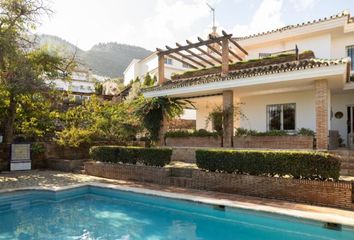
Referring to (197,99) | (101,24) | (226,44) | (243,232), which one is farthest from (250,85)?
(101,24)

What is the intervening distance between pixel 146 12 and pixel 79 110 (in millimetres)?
9097

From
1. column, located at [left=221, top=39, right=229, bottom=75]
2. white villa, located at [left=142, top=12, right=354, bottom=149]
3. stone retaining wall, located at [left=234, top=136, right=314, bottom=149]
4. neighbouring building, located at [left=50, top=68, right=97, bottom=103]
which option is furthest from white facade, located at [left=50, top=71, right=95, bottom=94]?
stone retaining wall, located at [left=234, top=136, right=314, bottom=149]

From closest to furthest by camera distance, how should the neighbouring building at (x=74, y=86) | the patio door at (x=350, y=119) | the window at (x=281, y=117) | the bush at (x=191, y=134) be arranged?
the bush at (x=191, y=134)
the window at (x=281, y=117)
the patio door at (x=350, y=119)
the neighbouring building at (x=74, y=86)

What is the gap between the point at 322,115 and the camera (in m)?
15.2

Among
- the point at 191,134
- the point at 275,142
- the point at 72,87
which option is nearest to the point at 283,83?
the point at 275,142

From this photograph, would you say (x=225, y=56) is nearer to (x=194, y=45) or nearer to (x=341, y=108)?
(x=194, y=45)

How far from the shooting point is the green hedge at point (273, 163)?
10.3 m

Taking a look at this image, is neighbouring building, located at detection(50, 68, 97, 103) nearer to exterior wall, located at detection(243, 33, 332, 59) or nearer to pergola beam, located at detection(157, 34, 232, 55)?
pergola beam, located at detection(157, 34, 232, 55)

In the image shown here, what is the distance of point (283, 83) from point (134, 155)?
9.02 m

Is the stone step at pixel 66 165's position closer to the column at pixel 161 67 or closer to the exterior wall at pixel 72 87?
the exterior wall at pixel 72 87

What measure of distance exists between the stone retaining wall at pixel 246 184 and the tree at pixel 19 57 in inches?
262

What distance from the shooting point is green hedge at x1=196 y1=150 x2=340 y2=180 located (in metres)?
10.3

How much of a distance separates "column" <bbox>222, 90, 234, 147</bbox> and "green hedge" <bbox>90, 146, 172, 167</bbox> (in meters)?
5.11

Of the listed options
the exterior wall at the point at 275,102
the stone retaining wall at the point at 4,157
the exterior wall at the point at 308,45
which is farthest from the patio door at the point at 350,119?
the stone retaining wall at the point at 4,157
